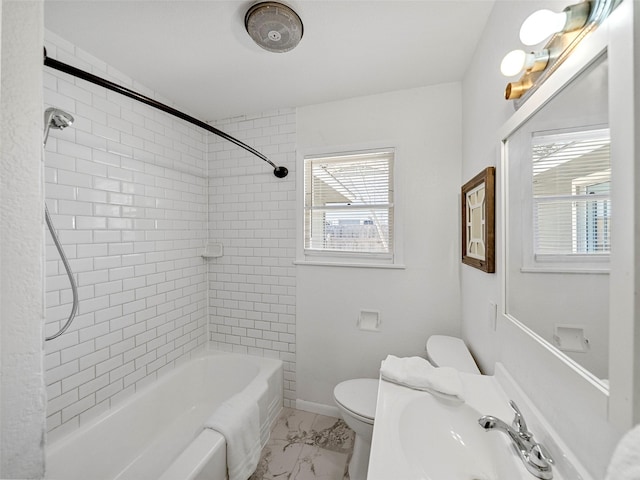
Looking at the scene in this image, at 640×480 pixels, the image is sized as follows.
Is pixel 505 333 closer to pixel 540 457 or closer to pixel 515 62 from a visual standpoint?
pixel 540 457

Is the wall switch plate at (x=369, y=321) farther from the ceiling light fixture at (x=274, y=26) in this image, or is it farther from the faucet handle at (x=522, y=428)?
the ceiling light fixture at (x=274, y=26)

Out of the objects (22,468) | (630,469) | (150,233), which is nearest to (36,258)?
(22,468)

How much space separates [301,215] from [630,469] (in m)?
1.97

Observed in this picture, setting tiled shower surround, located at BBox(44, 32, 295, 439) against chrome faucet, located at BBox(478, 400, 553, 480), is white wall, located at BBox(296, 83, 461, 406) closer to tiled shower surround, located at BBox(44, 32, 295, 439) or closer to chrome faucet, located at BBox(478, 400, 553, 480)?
tiled shower surround, located at BBox(44, 32, 295, 439)

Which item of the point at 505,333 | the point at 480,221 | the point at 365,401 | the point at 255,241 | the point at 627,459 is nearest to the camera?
the point at 627,459

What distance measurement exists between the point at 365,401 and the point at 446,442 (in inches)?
27.1

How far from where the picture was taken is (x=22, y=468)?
12.1 inches

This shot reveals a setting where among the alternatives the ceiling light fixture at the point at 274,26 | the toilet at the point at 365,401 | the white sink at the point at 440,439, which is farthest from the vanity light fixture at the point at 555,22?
the toilet at the point at 365,401

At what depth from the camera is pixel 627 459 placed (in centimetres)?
25

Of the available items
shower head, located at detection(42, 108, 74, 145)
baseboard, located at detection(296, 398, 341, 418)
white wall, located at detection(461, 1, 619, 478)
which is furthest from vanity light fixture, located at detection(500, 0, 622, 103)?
baseboard, located at detection(296, 398, 341, 418)

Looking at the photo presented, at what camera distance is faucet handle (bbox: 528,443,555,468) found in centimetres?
65

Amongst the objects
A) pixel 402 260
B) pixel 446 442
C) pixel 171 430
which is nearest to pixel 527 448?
pixel 446 442

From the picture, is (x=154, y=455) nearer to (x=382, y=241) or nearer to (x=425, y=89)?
(x=382, y=241)

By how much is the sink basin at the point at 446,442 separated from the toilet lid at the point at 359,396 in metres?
0.55
